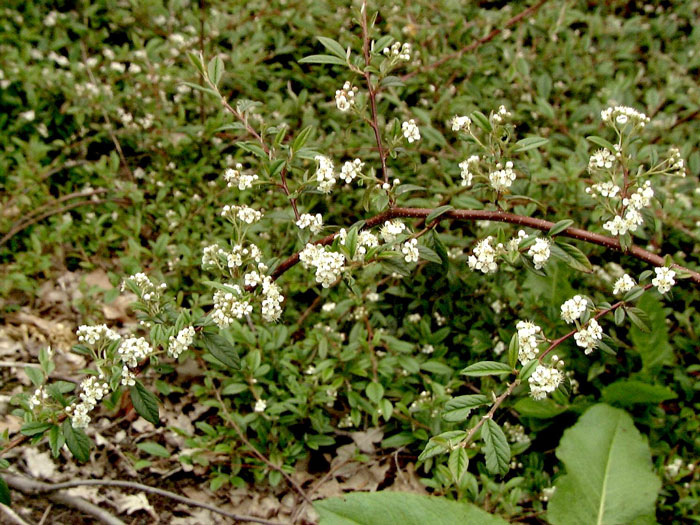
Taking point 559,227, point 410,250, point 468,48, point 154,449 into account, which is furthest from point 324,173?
point 468,48

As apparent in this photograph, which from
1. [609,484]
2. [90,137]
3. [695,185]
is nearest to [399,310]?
[609,484]

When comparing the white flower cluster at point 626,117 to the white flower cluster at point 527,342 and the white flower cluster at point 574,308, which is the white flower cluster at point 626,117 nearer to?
the white flower cluster at point 574,308

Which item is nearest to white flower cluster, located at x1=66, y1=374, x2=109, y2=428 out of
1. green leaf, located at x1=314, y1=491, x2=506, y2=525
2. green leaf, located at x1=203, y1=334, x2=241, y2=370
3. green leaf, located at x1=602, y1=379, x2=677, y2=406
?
green leaf, located at x1=203, y1=334, x2=241, y2=370

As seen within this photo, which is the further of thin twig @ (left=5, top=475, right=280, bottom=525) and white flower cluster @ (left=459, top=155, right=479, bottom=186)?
thin twig @ (left=5, top=475, right=280, bottom=525)

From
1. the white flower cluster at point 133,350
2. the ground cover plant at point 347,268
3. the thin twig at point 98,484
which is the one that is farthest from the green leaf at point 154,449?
the white flower cluster at point 133,350

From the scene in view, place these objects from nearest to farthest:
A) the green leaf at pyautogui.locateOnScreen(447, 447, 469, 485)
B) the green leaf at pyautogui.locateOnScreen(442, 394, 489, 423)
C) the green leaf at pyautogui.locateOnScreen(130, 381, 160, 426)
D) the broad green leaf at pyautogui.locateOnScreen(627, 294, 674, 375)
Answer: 1. the green leaf at pyautogui.locateOnScreen(447, 447, 469, 485)
2. the green leaf at pyautogui.locateOnScreen(442, 394, 489, 423)
3. the green leaf at pyautogui.locateOnScreen(130, 381, 160, 426)
4. the broad green leaf at pyautogui.locateOnScreen(627, 294, 674, 375)

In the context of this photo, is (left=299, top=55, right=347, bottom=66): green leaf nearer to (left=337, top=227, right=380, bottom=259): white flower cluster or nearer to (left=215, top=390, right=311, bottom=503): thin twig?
(left=337, top=227, right=380, bottom=259): white flower cluster

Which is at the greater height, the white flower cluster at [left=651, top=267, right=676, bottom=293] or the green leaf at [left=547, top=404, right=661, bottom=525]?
the white flower cluster at [left=651, top=267, right=676, bottom=293]
